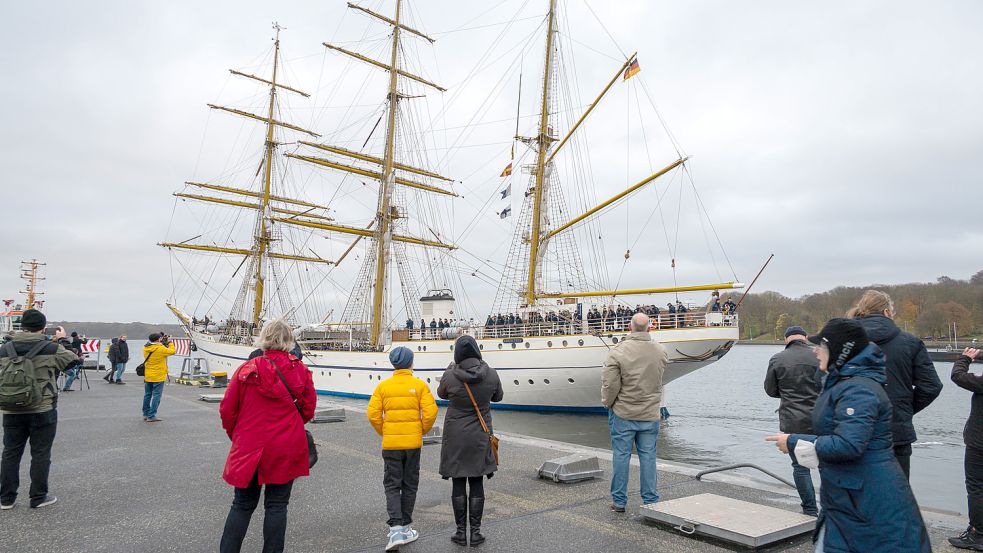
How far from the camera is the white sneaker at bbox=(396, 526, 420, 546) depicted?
15.3 feet

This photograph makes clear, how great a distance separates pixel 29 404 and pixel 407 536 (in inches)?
165

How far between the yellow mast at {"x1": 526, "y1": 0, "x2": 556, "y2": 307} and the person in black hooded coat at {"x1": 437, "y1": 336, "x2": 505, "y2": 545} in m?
23.8

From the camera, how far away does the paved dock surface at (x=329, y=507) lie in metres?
4.85

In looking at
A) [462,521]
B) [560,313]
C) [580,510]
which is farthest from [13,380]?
[560,313]

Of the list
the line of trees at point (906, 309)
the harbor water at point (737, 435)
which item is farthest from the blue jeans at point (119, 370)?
the line of trees at point (906, 309)

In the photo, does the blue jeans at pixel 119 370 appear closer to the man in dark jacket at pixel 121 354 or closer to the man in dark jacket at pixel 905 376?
the man in dark jacket at pixel 121 354

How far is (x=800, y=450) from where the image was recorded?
3.07m

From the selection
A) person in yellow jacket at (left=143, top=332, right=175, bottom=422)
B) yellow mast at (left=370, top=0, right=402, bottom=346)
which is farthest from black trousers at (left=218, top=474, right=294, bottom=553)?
yellow mast at (left=370, top=0, right=402, bottom=346)

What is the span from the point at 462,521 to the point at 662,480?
11.1ft

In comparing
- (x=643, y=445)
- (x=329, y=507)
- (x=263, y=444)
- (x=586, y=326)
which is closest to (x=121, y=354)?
(x=586, y=326)

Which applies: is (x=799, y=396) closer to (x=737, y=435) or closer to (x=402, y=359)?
(x=402, y=359)

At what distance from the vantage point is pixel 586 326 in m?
24.0

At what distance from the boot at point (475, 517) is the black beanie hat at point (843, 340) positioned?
3053 mm

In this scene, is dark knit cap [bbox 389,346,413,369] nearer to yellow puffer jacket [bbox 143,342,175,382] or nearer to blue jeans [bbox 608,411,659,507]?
blue jeans [bbox 608,411,659,507]
